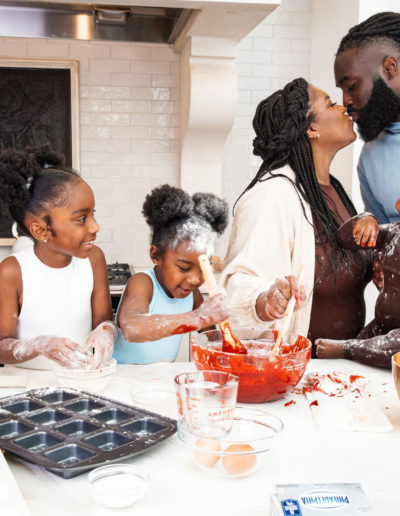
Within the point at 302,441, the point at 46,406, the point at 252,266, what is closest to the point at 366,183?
the point at 252,266

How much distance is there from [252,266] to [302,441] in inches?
31.1

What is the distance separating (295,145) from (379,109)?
0.44 meters

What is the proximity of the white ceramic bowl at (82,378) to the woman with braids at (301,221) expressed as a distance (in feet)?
1.79

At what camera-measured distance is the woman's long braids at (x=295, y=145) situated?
1956 mm

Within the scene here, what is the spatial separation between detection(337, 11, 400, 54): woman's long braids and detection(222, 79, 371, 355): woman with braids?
358 mm

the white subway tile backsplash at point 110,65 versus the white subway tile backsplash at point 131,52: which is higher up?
the white subway tile backsplash at point 131,52

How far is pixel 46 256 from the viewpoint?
1.95 m

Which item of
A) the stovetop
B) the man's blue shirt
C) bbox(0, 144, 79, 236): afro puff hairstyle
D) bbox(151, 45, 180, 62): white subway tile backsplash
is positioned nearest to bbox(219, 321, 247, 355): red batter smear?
bbox(0, 144, 79, 236): afro puff hairstyle

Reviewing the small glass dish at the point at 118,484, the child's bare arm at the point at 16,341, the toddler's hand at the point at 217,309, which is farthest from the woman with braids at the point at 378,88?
the small glass dish at the point at 118,484

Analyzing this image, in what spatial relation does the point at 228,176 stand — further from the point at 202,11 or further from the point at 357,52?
the point at 357,52

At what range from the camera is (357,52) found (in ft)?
7.21

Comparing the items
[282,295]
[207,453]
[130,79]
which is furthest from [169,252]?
[130,79]

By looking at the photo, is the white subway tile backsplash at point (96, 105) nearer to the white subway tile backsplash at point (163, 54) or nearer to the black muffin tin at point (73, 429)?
the white subway tile backsplash at point (163, 54)

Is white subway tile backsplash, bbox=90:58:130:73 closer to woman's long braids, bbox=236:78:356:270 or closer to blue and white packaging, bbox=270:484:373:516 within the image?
woman's long braids, bbox=236:78:356:270
